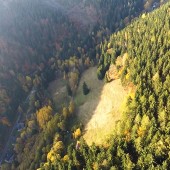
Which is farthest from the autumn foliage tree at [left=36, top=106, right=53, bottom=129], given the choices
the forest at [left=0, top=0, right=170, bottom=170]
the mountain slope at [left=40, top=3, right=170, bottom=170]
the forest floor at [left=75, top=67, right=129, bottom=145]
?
the mountain slope at [left=40, top=3, right=170, bottom=170]

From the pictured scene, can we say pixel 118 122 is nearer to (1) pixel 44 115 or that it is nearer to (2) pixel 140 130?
(2) pixel 140 130

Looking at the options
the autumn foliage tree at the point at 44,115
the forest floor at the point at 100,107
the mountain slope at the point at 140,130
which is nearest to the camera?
the mountain slope at the point at 140,130

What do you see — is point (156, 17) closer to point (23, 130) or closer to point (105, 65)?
point (105, 65)

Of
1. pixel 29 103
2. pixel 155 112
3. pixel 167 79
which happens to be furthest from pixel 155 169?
pixel 29 103

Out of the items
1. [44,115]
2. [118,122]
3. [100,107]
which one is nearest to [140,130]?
[118,122]

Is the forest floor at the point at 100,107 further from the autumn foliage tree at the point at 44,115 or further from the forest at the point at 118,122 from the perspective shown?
the autumn foliage tree at the point at 44,115

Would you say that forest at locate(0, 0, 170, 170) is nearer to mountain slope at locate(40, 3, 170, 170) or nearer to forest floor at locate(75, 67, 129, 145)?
mountain slope at locate(40, 3, 170, 170)

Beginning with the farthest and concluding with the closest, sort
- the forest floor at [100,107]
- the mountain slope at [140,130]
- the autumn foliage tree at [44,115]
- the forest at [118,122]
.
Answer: the autumn foliage tree at [44,115]
the forest floor at [100,107]
the forest at [118,122]
the mountain slope at [140,130]

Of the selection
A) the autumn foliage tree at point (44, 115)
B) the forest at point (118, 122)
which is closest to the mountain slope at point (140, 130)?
the forest at point (118, 122)
